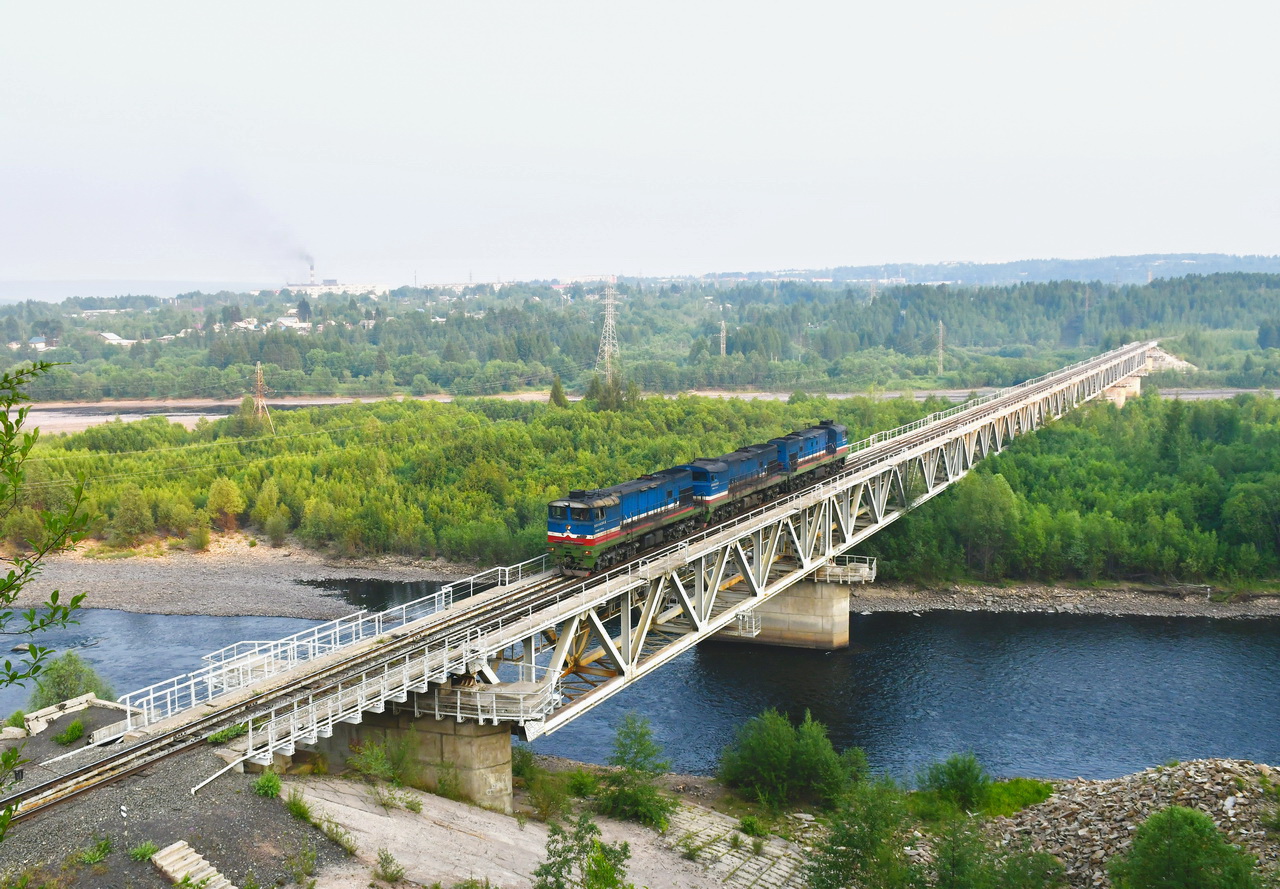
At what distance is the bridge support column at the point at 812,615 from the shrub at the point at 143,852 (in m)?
38.9

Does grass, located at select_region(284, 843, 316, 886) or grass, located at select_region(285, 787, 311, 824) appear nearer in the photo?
grass, located at select_region(284, 843, 316, 886)

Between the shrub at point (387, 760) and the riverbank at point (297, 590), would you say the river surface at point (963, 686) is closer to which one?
the riverbank at point (297, 590)

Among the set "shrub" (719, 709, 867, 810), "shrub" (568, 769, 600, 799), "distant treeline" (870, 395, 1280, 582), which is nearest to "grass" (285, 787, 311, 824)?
"shrub" (568, 769, 600, 799)

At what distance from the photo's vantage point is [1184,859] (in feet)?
81.7

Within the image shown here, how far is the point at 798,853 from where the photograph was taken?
32.4 metres

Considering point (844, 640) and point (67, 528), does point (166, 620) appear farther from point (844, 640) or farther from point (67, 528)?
point (67, 528)

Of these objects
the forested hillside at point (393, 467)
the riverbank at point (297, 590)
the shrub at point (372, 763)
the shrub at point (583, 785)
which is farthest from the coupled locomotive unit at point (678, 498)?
the forested hillside at point (393, 467)

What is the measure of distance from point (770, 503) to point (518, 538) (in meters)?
28.5

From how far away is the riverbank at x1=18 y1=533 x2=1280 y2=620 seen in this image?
64.1 meters

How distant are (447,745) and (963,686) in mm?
28669

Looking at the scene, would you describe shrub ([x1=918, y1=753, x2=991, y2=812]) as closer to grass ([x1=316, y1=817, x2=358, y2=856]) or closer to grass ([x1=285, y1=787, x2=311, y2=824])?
grass ([x1=316, y1=817, x2=358, y2=856])

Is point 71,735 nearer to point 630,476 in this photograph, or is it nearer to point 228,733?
point 228,733

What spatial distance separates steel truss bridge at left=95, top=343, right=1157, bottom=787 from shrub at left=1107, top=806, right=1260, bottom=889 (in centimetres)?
1520

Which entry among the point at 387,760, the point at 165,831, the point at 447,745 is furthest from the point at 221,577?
the point at 165,831
